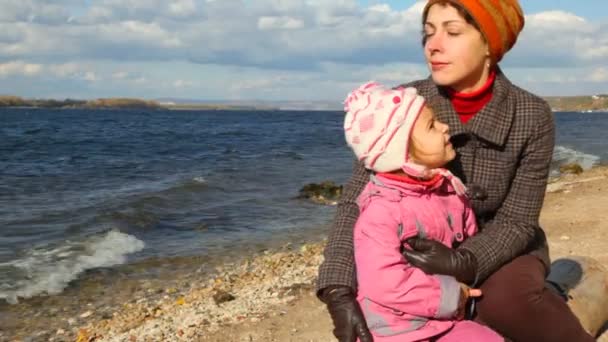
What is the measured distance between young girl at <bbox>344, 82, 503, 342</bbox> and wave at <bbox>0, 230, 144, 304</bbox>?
6419mm

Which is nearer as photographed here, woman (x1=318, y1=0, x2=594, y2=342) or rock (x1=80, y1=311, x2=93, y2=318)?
woman (x1=318, y1=0, x2=594, y2=342)

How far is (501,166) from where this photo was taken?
12.8 ft

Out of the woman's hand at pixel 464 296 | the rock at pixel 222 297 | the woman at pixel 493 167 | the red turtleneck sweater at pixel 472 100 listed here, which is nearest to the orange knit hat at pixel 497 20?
the woman at pixel 493 167

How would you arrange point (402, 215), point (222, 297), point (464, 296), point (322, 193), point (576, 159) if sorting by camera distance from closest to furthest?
point (402, 215)
point (464, 296)
point (222, 297)
point (322, 193)
point (576, 159)

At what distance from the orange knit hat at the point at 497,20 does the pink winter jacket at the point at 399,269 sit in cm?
85

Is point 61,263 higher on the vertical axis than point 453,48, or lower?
lower

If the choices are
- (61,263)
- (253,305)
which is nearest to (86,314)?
(253,305)

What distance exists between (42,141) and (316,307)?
3800 cm

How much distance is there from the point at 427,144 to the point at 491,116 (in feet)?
1.98

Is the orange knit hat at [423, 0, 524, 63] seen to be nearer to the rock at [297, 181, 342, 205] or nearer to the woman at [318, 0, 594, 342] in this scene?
the woman at [318, 0, 594, 342]

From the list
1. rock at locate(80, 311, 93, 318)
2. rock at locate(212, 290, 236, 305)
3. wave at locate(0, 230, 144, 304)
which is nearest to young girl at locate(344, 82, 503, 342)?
rock at locate(212, 290, 236, 305)

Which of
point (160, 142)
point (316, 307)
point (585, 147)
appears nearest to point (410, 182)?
point (316, 307)

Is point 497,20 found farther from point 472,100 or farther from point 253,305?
point 253,305

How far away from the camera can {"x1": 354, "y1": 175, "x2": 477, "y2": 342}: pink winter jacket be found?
329 cm
